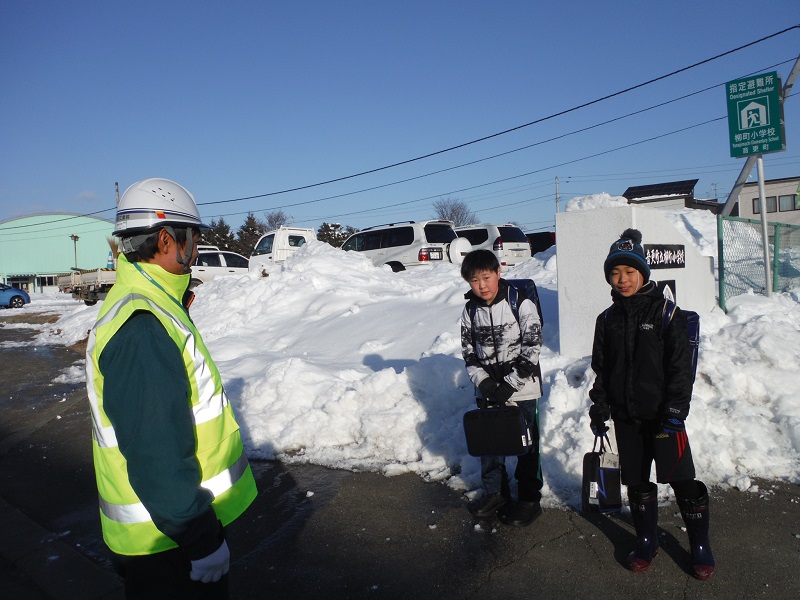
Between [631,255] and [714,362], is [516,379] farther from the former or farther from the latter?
[714,362]

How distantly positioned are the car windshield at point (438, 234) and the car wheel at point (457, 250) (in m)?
0.78

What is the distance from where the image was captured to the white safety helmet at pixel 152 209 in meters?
2.19

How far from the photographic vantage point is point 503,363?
4227 mm

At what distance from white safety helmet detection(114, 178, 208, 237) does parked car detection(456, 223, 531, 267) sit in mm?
15481

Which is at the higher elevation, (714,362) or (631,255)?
(631,255)

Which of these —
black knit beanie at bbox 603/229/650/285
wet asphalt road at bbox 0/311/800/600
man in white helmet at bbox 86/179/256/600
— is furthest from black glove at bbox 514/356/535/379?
man in white helmet at bbox 86/179/256/600

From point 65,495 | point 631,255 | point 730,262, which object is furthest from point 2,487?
point 730,262

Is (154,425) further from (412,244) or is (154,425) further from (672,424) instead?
(412,244)

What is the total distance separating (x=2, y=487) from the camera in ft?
18.7

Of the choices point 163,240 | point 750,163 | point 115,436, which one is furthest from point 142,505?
point 750,163

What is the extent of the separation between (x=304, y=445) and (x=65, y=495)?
214 centimetres

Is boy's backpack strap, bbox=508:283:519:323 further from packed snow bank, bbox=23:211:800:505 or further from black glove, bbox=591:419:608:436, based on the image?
packed snow bank, bbox=23:211:800:505

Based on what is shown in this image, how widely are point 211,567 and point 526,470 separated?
278cm

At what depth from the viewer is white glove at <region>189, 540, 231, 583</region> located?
1.88 metres
